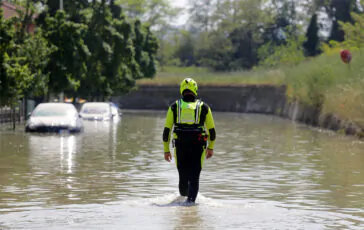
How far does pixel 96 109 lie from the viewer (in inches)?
2019

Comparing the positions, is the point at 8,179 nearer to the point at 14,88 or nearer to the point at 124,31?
the point at 14,88

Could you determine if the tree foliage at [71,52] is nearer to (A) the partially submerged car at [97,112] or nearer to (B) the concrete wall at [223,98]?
(A) the partially submerged car at [97,112]

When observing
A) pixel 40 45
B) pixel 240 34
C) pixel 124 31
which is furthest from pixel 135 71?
pixel 240 34

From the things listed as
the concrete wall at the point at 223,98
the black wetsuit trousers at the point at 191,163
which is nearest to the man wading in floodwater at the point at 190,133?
the black wetsuit trousers at the point at 191,163

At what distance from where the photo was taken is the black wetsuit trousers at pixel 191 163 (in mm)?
13172

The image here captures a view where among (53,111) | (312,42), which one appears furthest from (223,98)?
(53,111)

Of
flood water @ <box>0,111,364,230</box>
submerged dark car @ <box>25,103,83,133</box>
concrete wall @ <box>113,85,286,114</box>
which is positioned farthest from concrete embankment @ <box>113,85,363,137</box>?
flood water @ <box>0,111,364,230</box>

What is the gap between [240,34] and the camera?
387 ft

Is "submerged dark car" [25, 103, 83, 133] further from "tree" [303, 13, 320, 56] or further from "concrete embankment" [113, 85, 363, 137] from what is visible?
"tree" [303, 13, 320, 56]

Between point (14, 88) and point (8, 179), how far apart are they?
67.8 ft

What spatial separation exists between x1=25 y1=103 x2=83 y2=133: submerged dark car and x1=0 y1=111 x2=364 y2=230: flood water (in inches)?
219

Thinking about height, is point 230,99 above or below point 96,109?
below

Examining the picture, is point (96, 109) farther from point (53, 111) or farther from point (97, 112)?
point (53, 111)

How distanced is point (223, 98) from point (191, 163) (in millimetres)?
69396
